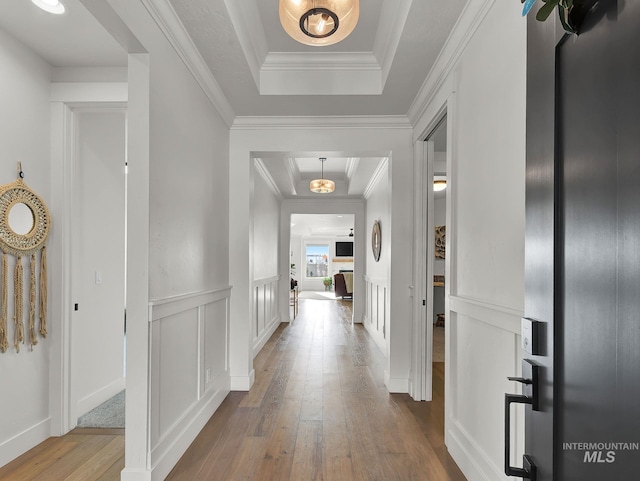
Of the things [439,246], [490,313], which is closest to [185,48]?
[490,313]

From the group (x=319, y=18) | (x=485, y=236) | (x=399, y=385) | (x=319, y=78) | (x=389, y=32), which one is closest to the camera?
(x=319, y=18)

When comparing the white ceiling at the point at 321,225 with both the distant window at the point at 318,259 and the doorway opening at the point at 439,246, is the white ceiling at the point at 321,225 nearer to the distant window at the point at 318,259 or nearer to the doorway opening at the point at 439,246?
the distant window at the point at 318,259

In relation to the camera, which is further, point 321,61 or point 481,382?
point 321,61

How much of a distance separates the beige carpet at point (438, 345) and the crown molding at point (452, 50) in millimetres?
3004

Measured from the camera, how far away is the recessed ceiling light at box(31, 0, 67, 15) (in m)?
2.04

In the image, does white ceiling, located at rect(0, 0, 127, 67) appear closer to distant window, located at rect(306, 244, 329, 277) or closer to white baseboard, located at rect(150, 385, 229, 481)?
white baseboard, located at rect(150, 385, 229, 481)

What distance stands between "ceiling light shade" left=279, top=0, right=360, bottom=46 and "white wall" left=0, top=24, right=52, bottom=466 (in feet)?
5.65

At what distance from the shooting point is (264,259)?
576 centimetres

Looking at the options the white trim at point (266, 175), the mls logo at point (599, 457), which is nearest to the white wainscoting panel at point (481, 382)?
the mls logo at point (599, 457)

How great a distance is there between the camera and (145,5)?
1884 mm

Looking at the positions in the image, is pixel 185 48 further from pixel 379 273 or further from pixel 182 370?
pixel 379 273

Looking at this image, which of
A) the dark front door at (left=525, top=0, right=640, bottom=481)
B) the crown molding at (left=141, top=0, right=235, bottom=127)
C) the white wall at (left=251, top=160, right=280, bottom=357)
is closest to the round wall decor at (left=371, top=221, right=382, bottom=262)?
the white wall at (left=251, top=160, right=280, bottom=357)

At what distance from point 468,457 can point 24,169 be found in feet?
10.1

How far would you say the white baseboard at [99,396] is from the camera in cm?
290
